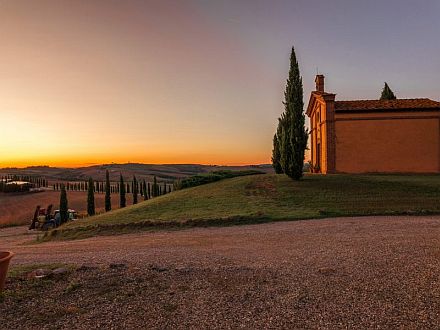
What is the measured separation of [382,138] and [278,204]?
15.5 meters

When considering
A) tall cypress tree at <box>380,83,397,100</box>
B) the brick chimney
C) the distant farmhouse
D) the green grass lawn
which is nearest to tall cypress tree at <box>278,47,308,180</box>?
the green grass lawn

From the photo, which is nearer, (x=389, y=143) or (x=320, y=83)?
(x=389, y=143)

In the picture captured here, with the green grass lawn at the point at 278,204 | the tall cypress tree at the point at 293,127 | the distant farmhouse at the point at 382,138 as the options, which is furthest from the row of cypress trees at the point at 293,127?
the distant farmhouse at the point at 382,138

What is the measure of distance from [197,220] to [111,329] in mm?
10609

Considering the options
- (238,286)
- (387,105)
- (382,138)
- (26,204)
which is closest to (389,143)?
(382,138)

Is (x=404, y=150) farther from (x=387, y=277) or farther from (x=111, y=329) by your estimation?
(x=111, y=329)

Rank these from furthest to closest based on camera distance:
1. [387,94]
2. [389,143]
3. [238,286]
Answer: [387,94] < [389,143] < [238,286]

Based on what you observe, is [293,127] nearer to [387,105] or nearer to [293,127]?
[293,127]

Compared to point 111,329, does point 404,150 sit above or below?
above

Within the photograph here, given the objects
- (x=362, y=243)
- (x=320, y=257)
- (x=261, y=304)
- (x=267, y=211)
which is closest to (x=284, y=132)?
(x=267, y=211)

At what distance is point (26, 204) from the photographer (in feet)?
169

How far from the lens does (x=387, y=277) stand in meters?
6.62

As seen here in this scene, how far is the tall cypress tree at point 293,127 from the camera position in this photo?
2502 centimetres

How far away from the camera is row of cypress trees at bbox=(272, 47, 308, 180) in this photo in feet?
82.1
